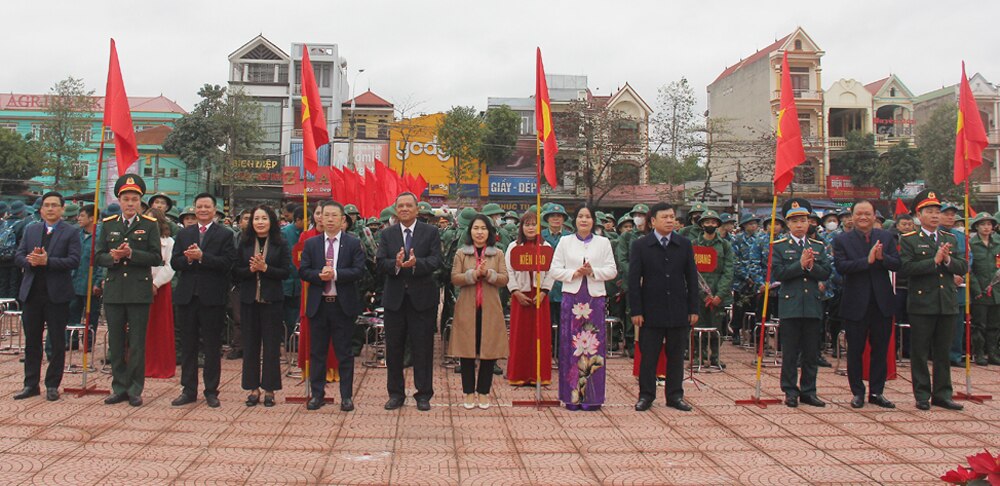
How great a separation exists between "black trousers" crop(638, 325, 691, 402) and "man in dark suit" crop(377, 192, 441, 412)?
197 centimetres

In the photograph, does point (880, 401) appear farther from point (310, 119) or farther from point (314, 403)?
point (310, 119)

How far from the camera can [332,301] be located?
6375 millimetres

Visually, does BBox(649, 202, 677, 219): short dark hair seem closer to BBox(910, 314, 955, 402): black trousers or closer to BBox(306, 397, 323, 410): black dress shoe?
BBox(910, 314, 955, 402): black trousers

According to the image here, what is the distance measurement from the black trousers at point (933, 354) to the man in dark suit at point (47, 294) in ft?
25.9

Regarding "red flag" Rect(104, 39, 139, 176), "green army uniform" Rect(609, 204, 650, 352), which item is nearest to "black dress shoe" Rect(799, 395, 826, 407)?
"green army uniform" Rect(609, 204, 650, 352)

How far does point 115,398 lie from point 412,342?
2.69 metres

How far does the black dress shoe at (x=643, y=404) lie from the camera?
21.1 feet

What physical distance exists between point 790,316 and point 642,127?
33337mm

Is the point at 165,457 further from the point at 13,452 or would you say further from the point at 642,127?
the point at 642,127

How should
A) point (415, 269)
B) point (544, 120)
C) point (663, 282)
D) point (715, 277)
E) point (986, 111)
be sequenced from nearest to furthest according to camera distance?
point (415, 269), point (663, 282), point (544, 120), point (715, 277), point (986, 111)

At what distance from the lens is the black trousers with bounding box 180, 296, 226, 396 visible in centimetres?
639

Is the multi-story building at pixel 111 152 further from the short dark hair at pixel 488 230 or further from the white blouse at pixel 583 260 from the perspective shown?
the white blouse at pixel 583 260

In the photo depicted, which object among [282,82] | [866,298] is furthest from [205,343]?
[282,82]

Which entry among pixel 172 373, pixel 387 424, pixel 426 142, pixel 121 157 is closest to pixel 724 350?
pixel 387 424
